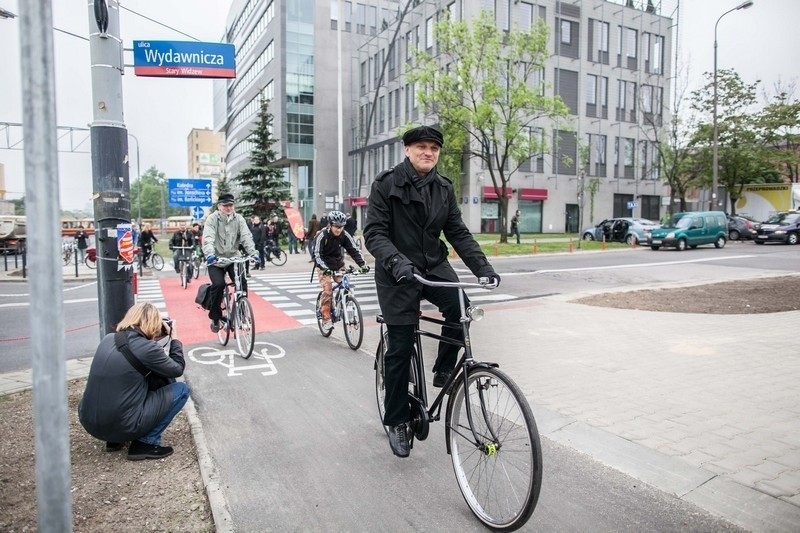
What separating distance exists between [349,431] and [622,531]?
2254 mm

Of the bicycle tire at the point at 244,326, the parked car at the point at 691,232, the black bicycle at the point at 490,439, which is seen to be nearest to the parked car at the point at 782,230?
the parked car at the point at 691,232

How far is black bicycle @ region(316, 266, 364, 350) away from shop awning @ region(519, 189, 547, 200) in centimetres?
3986

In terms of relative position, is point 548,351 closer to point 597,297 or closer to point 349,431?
point 349,431

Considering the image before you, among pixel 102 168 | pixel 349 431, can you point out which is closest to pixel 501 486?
pixel 349 431

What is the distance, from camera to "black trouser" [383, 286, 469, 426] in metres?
3.64

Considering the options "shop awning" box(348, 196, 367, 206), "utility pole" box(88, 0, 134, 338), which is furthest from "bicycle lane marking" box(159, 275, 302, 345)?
"shop awning" box(348, 196, 367, 206)

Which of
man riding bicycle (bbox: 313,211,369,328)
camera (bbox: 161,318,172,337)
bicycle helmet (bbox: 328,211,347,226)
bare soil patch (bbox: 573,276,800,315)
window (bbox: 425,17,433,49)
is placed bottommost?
bare soil patch (bbox: 573,276,800,315)

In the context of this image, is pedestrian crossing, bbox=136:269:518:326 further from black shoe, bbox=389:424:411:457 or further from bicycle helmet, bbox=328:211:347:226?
black shoe, bbox=389:424:411:457

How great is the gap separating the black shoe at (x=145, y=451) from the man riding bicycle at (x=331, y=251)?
3.97m

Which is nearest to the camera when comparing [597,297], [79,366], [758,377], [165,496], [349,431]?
[165,496]

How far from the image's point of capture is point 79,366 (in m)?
6.80

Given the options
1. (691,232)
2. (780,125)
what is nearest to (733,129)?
(780,125)

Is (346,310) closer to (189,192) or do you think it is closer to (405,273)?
(405,273)

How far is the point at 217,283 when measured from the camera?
7.64m
